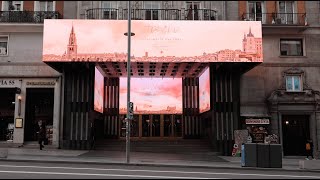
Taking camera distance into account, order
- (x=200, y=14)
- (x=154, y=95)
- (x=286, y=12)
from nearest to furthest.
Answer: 1. (x=200, y=14)
2. (x=286, y=12)
3. (x=154, y=95)

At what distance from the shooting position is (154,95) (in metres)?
33.3

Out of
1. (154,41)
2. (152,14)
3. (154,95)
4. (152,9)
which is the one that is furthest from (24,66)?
(154,95)

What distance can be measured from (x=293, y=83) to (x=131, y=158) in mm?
13282

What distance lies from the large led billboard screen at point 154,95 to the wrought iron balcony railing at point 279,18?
7.78m

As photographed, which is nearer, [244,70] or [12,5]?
[244,70]

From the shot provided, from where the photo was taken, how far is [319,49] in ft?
95.0

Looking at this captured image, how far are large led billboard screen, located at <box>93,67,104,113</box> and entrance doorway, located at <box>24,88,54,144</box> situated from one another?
10.8 feet

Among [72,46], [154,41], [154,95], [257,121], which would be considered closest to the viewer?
[72,46]

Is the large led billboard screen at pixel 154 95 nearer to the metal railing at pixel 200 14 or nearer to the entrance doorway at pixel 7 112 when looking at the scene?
the metal railing at pixel 200 14

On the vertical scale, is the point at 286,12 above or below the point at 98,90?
above

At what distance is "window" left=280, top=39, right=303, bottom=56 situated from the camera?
1149 inches

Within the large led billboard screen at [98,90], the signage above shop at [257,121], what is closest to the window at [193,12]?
the large led billboard screen at [98,90]

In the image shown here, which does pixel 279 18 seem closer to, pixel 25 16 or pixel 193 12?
pixel 193 12

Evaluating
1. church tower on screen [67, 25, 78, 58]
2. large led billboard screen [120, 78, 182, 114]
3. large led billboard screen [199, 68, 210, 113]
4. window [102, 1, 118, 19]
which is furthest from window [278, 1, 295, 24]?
church tower on screen [67, 25, 78, 58]
